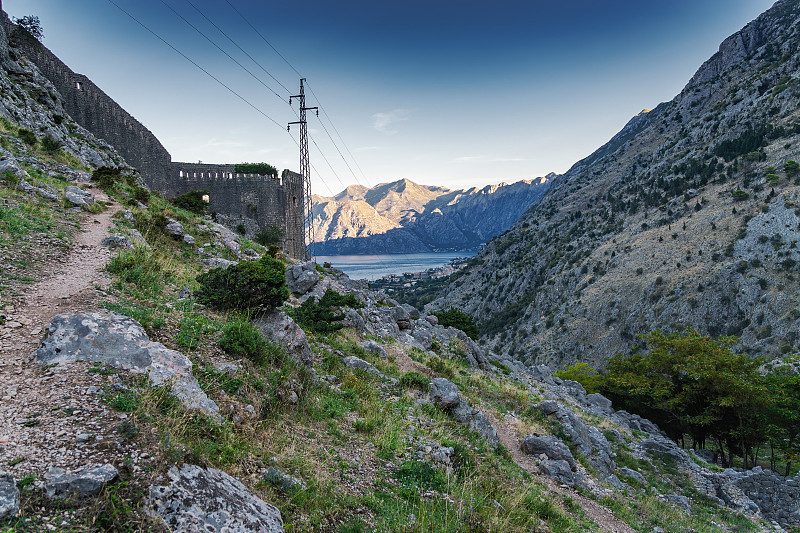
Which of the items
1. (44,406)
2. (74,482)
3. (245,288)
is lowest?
(74,482)

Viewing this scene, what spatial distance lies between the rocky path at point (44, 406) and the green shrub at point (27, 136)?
14502mm

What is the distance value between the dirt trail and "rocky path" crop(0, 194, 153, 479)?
886 centimetres

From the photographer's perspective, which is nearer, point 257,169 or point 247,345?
point 247,345

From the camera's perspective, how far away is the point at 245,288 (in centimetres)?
825

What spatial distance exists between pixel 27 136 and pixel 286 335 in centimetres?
1661

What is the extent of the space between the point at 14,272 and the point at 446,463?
824cm

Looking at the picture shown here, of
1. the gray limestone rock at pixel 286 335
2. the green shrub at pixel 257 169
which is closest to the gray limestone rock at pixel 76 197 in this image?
the gray limestone rock at pixel 286 335

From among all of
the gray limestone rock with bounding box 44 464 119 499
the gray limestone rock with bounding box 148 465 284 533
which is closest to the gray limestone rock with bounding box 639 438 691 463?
the gray limestone rock with bounding box 148 465 284 533

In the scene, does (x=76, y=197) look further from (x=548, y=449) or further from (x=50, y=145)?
(x=548, y=449)

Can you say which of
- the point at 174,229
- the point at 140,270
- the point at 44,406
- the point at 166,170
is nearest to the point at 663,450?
the point at 140,270

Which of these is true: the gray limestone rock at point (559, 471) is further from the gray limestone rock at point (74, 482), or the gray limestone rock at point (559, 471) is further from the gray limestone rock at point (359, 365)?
the gray limestone rock at point (74, 482)

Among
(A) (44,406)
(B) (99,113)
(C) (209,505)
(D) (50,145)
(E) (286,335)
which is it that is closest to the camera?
(C) (209,505)

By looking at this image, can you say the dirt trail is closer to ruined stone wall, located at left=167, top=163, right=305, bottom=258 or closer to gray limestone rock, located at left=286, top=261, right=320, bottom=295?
gray limestone rock, located at left=286, top=261, right=320, bottom=295

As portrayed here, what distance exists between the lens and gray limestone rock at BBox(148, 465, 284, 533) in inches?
126
